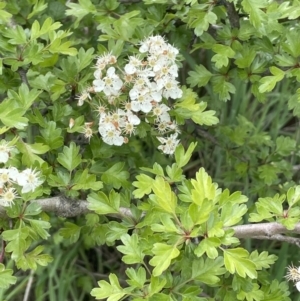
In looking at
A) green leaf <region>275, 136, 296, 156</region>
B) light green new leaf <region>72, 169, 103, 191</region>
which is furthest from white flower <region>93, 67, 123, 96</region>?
green leaf <region>275, 136, 296, 156</region>

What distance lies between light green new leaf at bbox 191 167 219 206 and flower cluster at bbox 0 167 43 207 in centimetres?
36

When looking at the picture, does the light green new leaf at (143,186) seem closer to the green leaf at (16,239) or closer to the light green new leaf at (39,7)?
the green leaf at (16,239)

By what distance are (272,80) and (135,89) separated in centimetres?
37

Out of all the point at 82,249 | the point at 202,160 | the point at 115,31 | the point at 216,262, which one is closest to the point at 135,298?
the point at 216,262

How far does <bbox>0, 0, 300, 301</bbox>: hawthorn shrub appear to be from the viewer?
119cm

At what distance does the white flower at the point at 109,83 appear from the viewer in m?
1.36

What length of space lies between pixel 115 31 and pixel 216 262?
698mm

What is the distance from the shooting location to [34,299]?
227 cm

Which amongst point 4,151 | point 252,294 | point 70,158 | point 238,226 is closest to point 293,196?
point 238,226

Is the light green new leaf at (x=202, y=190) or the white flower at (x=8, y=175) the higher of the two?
the light green new leaf at (x=202, y=190)

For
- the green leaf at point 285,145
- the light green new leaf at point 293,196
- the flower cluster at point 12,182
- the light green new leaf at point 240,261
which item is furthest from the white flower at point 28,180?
the green leaf at point 285,145

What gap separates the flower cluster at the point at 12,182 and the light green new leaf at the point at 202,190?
36 centimetres

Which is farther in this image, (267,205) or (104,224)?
(104,224)

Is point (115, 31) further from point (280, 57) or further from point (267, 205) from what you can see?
point (267, 205)
